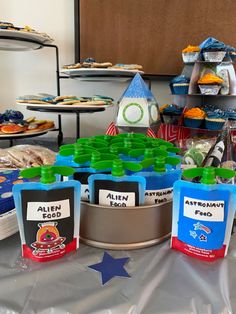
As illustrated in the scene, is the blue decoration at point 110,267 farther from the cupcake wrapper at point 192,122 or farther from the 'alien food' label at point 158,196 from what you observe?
the cupcake wrapper at point 192,122

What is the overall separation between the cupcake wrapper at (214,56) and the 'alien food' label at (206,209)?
0.81 metres

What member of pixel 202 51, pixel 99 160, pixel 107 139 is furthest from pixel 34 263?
pixel 202 51

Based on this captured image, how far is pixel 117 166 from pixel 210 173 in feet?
0.42

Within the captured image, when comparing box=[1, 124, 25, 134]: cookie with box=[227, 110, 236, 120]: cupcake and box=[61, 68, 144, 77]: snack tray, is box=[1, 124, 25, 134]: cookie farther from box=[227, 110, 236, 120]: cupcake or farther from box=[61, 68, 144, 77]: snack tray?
box=[227, 110, 236, 120]: cupcake

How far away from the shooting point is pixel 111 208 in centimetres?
41

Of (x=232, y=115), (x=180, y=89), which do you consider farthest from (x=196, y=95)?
(x=232, y=115)

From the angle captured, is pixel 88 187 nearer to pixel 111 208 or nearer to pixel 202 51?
pixel 111 208

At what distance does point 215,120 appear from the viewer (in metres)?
1.01

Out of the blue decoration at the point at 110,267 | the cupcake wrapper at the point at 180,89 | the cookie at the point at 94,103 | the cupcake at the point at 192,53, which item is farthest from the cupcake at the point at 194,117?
the blue decoration at the point at 110,267

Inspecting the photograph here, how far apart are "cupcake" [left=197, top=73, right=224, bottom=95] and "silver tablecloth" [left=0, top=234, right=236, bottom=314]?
758 mm

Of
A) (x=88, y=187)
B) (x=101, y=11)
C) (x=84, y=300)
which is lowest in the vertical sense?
(x=84, y=300)

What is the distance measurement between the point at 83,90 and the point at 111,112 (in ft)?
0.62

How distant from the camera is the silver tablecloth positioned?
33cm

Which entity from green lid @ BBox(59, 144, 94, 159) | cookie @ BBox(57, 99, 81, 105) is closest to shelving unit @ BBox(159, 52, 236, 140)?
cookie @ BBox(57, 99, 81, 105)
